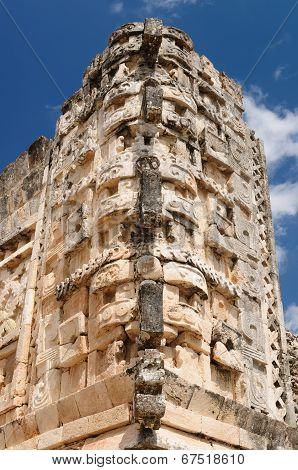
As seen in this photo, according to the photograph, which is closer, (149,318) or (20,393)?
(149,318)

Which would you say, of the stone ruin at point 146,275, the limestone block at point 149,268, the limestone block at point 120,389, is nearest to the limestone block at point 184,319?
the stone ruin at point 146,275

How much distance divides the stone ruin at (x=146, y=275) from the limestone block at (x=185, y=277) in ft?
0.07

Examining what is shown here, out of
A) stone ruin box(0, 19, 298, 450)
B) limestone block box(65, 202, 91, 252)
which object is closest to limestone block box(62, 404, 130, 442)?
stone ruin box(0, 19, 298, 450)

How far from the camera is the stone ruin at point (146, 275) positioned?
6680 millimetres

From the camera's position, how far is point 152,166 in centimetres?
814

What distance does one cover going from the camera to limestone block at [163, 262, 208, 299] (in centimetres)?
742

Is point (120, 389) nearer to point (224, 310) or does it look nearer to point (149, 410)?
point (149, 410)

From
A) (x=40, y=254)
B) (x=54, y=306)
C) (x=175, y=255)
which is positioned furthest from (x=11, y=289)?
(x=175, y=255)

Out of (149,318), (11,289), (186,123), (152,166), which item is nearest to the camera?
(149,318)

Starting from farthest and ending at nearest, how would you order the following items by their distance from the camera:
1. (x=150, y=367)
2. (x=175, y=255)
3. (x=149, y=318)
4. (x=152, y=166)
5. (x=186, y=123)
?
(x=186, y=123), (x=152, y=166), (x=175, y=255), (x=149, y=318), (x=150, y=367)

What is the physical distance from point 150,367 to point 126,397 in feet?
1.64

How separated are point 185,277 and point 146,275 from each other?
53 centimetres
